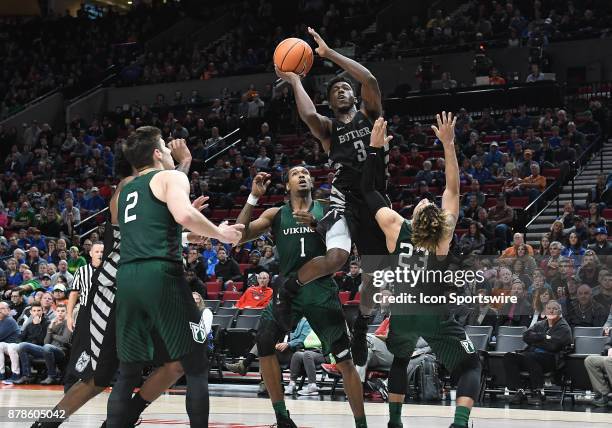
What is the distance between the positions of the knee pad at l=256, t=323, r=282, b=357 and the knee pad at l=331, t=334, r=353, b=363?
47 centimetres

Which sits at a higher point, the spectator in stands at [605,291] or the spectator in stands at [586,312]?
the spectator in stands at [605,291]

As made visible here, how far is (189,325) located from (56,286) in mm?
10001

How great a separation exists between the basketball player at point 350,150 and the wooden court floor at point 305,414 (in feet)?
4.87

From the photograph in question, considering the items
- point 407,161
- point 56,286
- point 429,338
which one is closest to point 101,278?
point 429,338

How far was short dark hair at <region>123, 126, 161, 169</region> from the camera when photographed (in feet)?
18.7

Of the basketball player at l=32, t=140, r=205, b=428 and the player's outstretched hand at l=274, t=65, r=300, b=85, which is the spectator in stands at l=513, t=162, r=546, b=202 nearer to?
the player's outstretched hand at l=274, t=65, r=300, b=85

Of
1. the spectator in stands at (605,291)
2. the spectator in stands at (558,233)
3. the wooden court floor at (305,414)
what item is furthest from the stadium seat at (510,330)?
the spectator in stands at (558,233)

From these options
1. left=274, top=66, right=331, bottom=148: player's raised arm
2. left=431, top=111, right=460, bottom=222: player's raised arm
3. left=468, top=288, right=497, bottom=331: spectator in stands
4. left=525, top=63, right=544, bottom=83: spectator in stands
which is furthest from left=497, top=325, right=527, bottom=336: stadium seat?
left=525, top=63, right=544, bottom=83: spectator in stands

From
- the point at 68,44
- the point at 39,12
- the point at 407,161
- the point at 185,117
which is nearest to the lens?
the point at 407,161

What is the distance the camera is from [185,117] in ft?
86.7

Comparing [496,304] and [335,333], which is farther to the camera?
[496,304]

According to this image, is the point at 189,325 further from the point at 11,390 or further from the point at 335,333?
the point at 11,390

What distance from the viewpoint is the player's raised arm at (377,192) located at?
658 centimetres

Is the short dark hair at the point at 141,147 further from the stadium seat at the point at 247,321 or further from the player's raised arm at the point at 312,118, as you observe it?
the stadium seat at the point at 247,321
